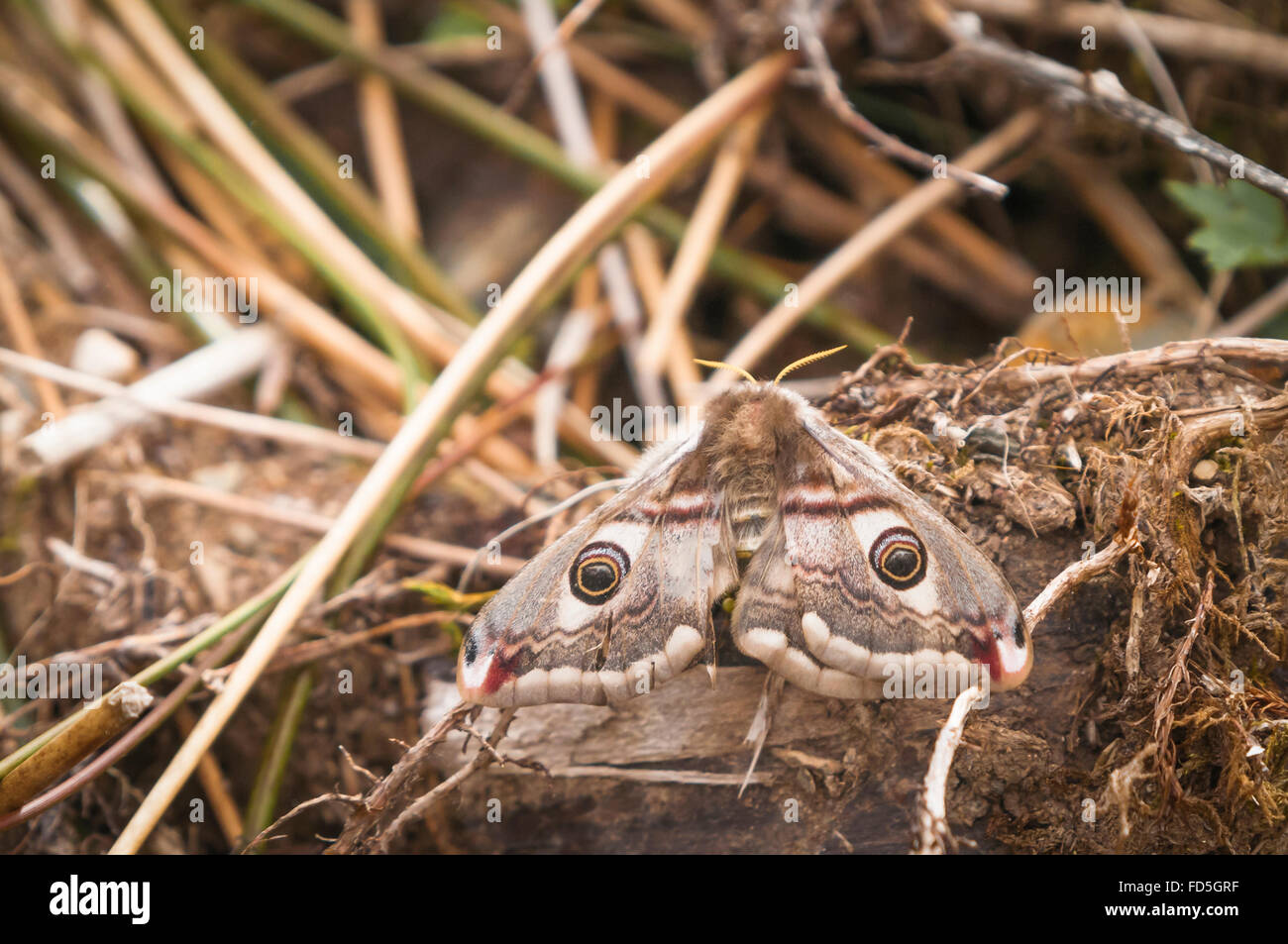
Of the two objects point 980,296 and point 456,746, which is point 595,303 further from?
point 456,746

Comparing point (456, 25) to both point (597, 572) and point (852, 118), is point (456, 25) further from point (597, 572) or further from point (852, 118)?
point (597, 572)

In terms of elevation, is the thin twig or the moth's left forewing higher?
the thin twig

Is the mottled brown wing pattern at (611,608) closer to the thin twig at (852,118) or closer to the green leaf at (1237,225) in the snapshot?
the thin twig at (852,118)

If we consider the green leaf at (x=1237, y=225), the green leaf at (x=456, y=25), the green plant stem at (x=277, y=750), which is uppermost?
the green leaf at (x=456, y=25)

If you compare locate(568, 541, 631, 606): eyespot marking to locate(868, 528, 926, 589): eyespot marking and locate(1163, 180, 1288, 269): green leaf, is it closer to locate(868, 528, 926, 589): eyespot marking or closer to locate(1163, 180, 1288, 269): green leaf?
locate(868, 528, 926, 589): eyespot marking

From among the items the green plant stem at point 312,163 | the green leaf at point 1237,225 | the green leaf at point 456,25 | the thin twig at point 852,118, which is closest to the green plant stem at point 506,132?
the green leaf at point 456,25

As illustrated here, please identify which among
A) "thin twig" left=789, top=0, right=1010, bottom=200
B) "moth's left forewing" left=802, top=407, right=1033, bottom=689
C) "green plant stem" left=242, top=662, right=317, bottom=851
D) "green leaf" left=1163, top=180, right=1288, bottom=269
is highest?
"thin twig" left=789, top=0, right=1010, bottom=200

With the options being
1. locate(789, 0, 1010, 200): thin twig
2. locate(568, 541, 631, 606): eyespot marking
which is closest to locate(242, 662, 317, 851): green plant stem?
locate(568, 541, 631, 606): eyespot marking

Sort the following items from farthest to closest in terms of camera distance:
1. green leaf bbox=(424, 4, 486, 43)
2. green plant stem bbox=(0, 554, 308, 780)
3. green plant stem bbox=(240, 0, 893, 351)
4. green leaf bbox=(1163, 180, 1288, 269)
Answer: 1. green leaf bbox=(424, 4, 486, 43)
2. green plant stem bbox=(240, 0, 893, 351)
3. green leaf bbox=(1163, 180, 1288, 269)
4. green plant stem bbox=(0, 554, 308, 780)
